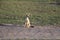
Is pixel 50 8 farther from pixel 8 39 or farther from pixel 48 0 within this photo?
pixel 8 39

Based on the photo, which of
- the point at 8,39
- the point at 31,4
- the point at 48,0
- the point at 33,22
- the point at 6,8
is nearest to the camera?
the point at 8,39

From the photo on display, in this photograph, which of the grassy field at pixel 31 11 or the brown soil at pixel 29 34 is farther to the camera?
the grassy field at pixel 31 11

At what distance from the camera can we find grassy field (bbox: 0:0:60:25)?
58.1 ft

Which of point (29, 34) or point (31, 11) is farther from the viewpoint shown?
point (31, 11)

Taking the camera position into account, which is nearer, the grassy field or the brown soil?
the brown soil

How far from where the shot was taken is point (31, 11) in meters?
21.7

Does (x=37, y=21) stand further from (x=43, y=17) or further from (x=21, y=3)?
(x=21, y=3)

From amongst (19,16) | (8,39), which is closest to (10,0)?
(19,16)

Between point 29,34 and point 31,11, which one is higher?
point 29,34

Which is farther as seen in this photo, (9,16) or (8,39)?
(9,16)

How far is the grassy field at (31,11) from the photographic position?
17702mm

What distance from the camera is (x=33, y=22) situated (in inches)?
658

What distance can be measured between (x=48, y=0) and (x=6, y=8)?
5.97 meters

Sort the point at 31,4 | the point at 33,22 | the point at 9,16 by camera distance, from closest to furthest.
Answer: the point at 33,22, the point at 9,16, the point at 31,4
